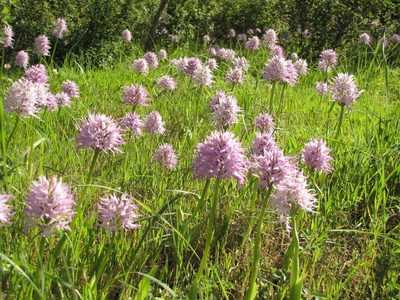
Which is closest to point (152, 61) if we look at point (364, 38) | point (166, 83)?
point (166, 83)

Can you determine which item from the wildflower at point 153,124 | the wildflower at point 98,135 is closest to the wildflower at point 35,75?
the wildflower at point 153,124

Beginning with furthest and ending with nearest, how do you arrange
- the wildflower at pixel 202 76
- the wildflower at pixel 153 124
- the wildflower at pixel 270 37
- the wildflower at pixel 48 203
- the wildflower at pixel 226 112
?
1. the wildflower at pixel 270 37
2. the wildflower at pixel 202 76
3. the wildflower at pixel 153 124
4. the wildflower at pixel 226 112
5. the wildflower at pixel 48 203

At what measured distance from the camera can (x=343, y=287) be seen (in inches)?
71.6

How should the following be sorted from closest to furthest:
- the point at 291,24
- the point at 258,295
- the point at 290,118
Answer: the point at 258,295
the point at 290,118
the point at 291,24

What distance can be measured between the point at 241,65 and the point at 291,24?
12.4 feet

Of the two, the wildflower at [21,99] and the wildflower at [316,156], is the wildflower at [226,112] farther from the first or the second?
the wildflower at [21,99]

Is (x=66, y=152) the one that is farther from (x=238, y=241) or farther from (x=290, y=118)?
(x=290, y=118)

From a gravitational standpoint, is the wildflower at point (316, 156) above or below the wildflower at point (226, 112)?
below

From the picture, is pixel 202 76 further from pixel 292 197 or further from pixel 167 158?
pixel 292 197

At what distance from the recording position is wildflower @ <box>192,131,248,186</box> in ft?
4.91

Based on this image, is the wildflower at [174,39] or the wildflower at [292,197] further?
the wildflower at [174,39]

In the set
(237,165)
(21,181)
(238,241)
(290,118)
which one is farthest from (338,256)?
(290,118)

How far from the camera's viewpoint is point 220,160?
1.52 m

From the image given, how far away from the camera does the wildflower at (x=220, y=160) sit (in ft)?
4.91
